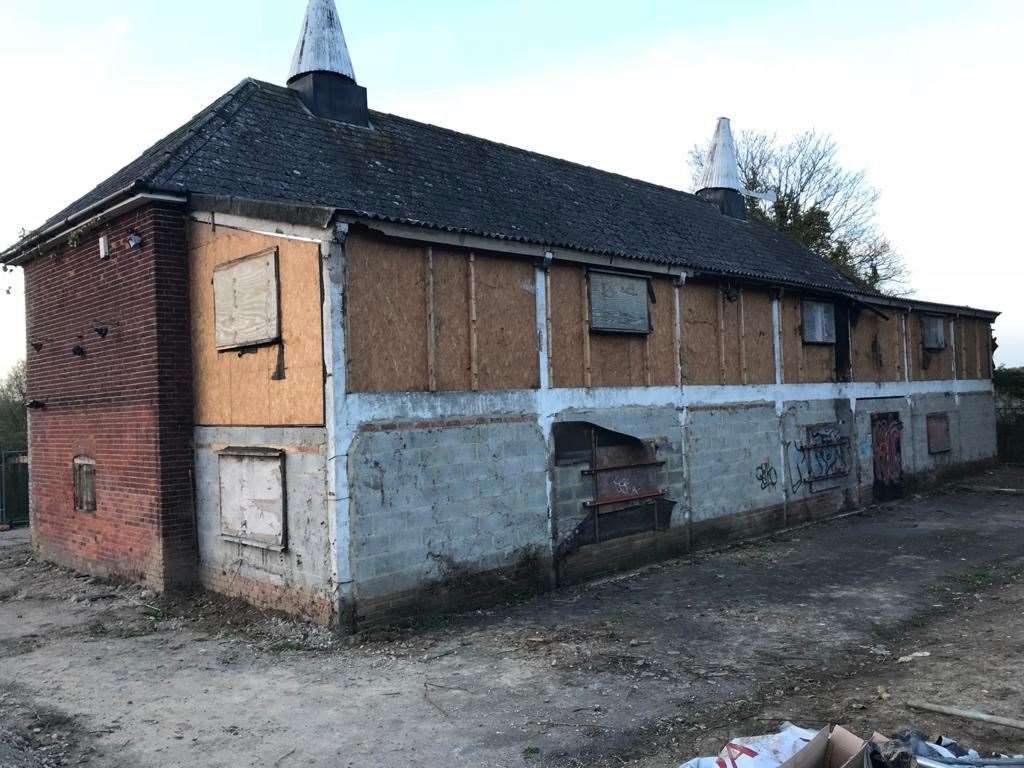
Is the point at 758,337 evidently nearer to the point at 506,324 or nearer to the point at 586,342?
the point at 586,342

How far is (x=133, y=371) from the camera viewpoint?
1066 cm

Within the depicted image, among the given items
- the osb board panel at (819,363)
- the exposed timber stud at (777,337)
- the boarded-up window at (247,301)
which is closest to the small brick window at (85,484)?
the boarded-up window at (247,301)

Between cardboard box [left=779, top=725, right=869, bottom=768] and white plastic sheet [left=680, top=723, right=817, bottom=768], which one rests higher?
cardboard box [left=779, top=725, right=869, bottom=768]

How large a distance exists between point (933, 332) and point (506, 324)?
15303 mm

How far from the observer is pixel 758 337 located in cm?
1460

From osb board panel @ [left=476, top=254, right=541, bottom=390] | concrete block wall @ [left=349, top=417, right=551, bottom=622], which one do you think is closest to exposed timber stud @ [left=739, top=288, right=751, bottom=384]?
osb board panel @ [left=476, top=254, right=541, bottom=390]

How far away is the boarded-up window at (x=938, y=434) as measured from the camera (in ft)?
65.4

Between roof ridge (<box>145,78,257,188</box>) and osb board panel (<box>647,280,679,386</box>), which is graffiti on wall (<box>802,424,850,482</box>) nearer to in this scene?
osb board panel (<box>647,280,679,386</box>)

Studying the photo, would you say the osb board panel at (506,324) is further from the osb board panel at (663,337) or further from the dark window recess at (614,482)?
the osb board panel at (663,337)

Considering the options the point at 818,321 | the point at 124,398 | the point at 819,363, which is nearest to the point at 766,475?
the point at 819,363

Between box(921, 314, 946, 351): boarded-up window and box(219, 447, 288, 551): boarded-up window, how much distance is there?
17.6 meters

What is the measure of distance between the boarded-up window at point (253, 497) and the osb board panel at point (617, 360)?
15.5ft

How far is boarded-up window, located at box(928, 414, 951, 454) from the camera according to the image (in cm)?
1994

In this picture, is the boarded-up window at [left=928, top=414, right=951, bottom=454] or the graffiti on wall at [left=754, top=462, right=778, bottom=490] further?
the boarded-up window at [left=928, top=414, right=951, bottom=454]
